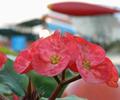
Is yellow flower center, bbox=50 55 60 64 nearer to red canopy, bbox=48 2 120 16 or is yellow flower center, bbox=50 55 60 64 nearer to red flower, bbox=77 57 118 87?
red flower, bbox=77 57 118 87

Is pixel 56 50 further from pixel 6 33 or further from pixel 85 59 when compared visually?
pixel 6 33

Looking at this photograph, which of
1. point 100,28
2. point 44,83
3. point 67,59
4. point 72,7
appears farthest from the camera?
point 100,28

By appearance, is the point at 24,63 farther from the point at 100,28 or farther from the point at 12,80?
the point at 100,28

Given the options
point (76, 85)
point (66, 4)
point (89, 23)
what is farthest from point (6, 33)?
point (76, 85)

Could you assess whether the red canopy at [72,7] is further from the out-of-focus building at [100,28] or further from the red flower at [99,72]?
the out-of-focus building at [100,28]

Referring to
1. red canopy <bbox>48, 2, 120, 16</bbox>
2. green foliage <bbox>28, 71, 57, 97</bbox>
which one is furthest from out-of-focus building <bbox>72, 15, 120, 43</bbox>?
green foliage <bbox>28, 71, 57, 97</bbox>

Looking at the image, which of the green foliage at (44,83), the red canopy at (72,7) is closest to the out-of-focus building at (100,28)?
the red canopy at (72,7)

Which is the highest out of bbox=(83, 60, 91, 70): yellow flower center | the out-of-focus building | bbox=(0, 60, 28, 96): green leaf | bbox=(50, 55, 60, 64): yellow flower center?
bbox=(50, 55, 60, 64): yellow flower center

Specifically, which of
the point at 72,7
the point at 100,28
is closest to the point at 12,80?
the point at 72,7
